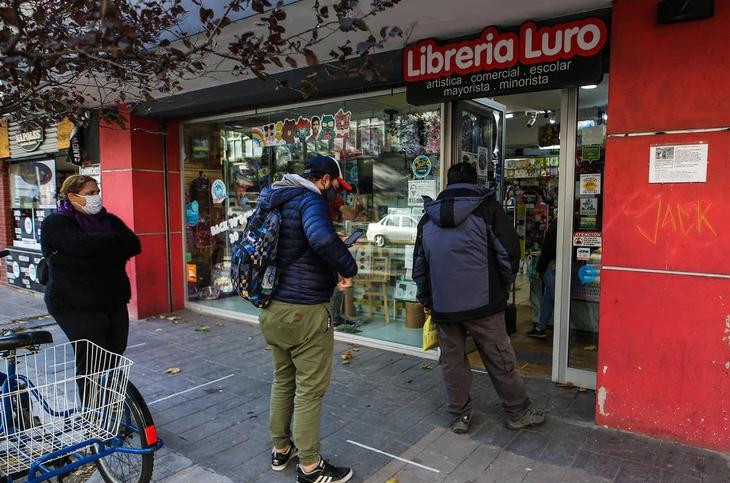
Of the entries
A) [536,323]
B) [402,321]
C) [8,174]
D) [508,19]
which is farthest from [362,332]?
[8,174]

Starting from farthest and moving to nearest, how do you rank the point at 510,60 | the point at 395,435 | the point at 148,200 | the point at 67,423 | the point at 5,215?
the point at 5,215 < the point at 148,200 < the point at 510,60 < the point at 395,435 < the point at 67,423

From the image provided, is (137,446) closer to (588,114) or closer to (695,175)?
(695,175)

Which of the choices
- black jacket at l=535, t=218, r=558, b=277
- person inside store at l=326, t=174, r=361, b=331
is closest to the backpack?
person inside store at l=326, t=174, r=361, b=331

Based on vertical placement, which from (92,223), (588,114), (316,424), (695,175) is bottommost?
(316,424)

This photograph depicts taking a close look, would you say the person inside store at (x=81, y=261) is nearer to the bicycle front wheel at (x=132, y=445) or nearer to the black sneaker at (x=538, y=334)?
the bicycle front wheel at (x=132, y=445)

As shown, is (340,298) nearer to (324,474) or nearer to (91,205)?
(324,474)

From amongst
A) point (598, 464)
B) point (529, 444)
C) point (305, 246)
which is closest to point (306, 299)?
point (305, 246)

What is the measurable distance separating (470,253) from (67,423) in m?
2.51

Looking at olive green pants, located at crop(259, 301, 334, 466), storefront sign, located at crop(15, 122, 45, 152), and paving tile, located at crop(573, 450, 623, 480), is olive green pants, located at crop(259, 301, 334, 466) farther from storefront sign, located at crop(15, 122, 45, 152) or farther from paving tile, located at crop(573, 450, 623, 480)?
storefront sign, located at crop(15, 122, 45, 152)

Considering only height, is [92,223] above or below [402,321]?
above

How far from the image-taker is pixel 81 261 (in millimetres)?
3230

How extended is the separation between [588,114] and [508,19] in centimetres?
105

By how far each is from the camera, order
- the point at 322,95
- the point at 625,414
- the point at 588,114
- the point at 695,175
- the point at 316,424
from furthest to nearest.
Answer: the point at 322,95 < the point at 588,114 < the point at 625,414 < the point at 695,175 < the point at 316,424

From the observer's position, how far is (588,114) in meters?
4.29
